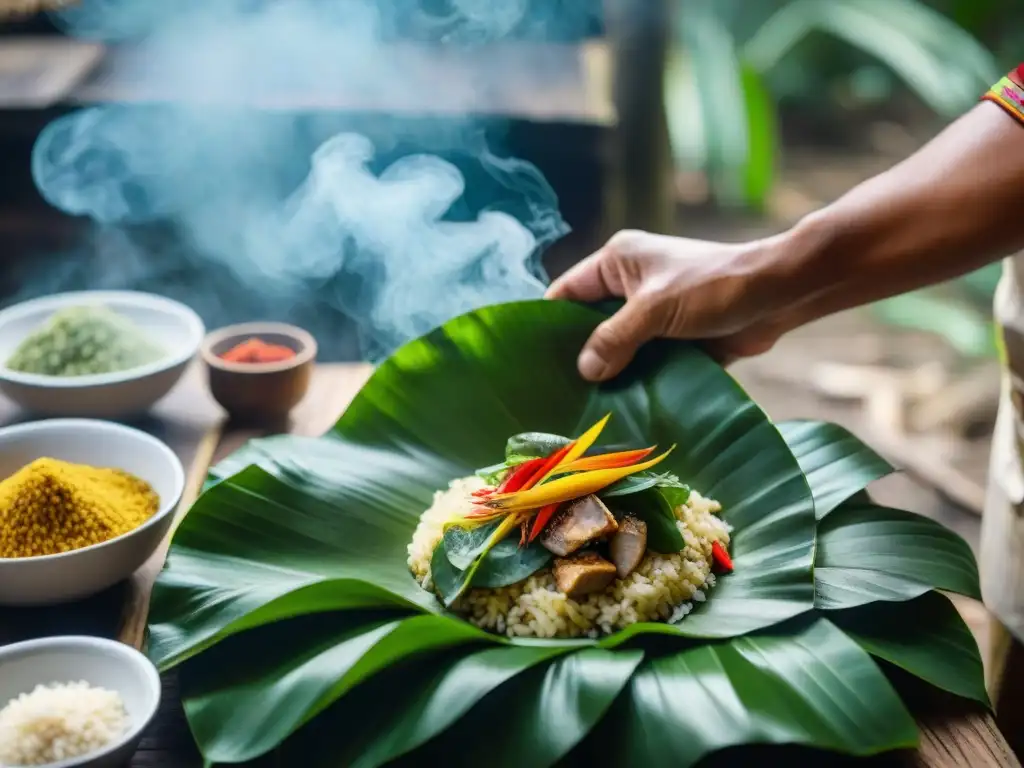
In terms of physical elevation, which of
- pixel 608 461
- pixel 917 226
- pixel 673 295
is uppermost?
pixel 917 226

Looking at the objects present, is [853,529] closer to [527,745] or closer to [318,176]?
[527,745]

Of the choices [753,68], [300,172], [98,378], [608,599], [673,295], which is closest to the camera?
[608,599]

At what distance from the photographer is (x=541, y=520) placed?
1541 mm

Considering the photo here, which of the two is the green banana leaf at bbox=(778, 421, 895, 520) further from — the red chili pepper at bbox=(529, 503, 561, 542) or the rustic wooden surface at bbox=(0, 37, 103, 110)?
the rustic wooden surface at bbox=(0, 37, 103, 110)

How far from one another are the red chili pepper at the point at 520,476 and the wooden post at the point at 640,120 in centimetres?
199

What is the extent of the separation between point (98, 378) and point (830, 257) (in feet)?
4.47

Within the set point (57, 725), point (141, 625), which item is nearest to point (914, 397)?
point (141, 625)

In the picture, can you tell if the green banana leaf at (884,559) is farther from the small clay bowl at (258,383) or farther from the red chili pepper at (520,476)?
the small clay bowl at (258,383)

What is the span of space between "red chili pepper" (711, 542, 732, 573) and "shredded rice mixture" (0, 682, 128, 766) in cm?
82

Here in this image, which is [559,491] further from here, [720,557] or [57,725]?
[57,725]

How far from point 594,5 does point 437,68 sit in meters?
0.73

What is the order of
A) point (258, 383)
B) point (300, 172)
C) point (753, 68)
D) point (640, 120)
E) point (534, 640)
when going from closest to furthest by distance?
point (534, 640) → point (258, 383) → point (640, 120) → point (300, 172) → point (753, 68)

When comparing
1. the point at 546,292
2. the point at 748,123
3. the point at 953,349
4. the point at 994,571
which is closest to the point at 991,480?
the point at 994,571

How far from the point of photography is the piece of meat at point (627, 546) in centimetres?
Answer: 152
